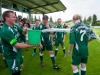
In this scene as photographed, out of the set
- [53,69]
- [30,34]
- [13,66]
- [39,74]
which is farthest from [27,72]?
[30,34]

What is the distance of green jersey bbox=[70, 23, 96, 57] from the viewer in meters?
3.81

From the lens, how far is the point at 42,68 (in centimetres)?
643

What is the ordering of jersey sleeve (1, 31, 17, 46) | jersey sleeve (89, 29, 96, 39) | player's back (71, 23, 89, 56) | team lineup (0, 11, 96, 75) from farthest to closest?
jersey sleeve (89, 29, 96, 39) → player's back (71, 23, 89, 56) → team lineup (0, 11, 96, 75) → jersey sleeve (1, 31, 17, 46)

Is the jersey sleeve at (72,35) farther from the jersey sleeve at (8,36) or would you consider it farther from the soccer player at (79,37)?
the jersey sleeve at (8,36)

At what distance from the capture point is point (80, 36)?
3.88 m

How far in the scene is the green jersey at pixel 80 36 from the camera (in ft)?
12.5

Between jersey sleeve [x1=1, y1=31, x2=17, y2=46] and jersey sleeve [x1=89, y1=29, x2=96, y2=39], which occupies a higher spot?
jersey sleeve [x1=1, y1=31, x2=17, y2=46]

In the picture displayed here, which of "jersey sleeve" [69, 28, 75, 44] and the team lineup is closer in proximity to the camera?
the team lineup

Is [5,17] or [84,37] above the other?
[5,17]

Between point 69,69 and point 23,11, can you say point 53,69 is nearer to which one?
point 69,69

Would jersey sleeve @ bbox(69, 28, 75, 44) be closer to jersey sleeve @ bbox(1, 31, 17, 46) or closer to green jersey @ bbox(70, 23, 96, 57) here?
green jersey @ bbox(70, 23, 96, 57)

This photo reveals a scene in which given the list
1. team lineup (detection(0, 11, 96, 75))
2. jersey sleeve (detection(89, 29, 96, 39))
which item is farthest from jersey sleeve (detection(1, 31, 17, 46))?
jersey sleeve (detection(89, 29, 96, 39))

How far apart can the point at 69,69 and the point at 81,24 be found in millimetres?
3040

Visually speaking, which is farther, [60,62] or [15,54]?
[60,62]
